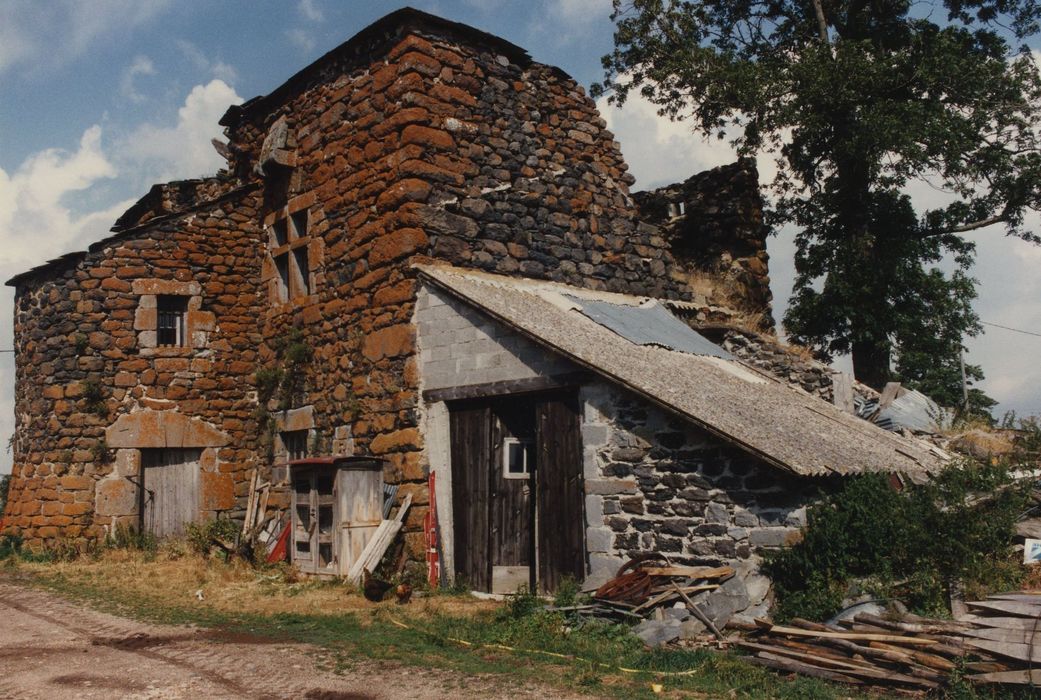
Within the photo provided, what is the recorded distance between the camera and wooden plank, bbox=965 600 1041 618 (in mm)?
6062

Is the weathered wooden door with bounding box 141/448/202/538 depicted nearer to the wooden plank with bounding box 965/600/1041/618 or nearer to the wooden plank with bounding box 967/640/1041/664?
the wooden plank with bounding box 965/600/1041/618

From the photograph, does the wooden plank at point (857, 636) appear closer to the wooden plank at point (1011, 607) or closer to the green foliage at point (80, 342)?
the wooden plank at point (1011, 607)

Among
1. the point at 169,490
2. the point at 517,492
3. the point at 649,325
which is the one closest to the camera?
the point at 517,492

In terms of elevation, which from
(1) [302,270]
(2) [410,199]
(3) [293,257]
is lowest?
(1) [302,270]

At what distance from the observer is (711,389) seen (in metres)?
9.54

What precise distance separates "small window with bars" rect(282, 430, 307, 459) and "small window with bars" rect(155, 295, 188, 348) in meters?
2.29

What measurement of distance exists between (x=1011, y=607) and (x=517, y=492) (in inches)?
199

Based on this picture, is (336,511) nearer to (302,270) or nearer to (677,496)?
(677,496)

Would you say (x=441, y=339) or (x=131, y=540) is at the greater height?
(x=441, y=339)

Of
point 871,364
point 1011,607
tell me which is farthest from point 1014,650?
point 871,364

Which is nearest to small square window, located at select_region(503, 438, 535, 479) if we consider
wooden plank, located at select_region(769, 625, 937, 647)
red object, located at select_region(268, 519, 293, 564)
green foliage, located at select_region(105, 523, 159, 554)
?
red object, located at select_region(268, 519, 293, 564)

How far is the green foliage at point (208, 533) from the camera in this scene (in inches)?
513

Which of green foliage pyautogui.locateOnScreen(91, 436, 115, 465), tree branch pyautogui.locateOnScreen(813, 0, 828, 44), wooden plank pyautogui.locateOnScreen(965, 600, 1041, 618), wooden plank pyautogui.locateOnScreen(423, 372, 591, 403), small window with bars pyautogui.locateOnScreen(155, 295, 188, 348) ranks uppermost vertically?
tree branch pyautogui.locateOnScreen(813, 0, 828, 44)

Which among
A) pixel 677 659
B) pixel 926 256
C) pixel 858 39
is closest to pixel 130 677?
pixel 677 659
